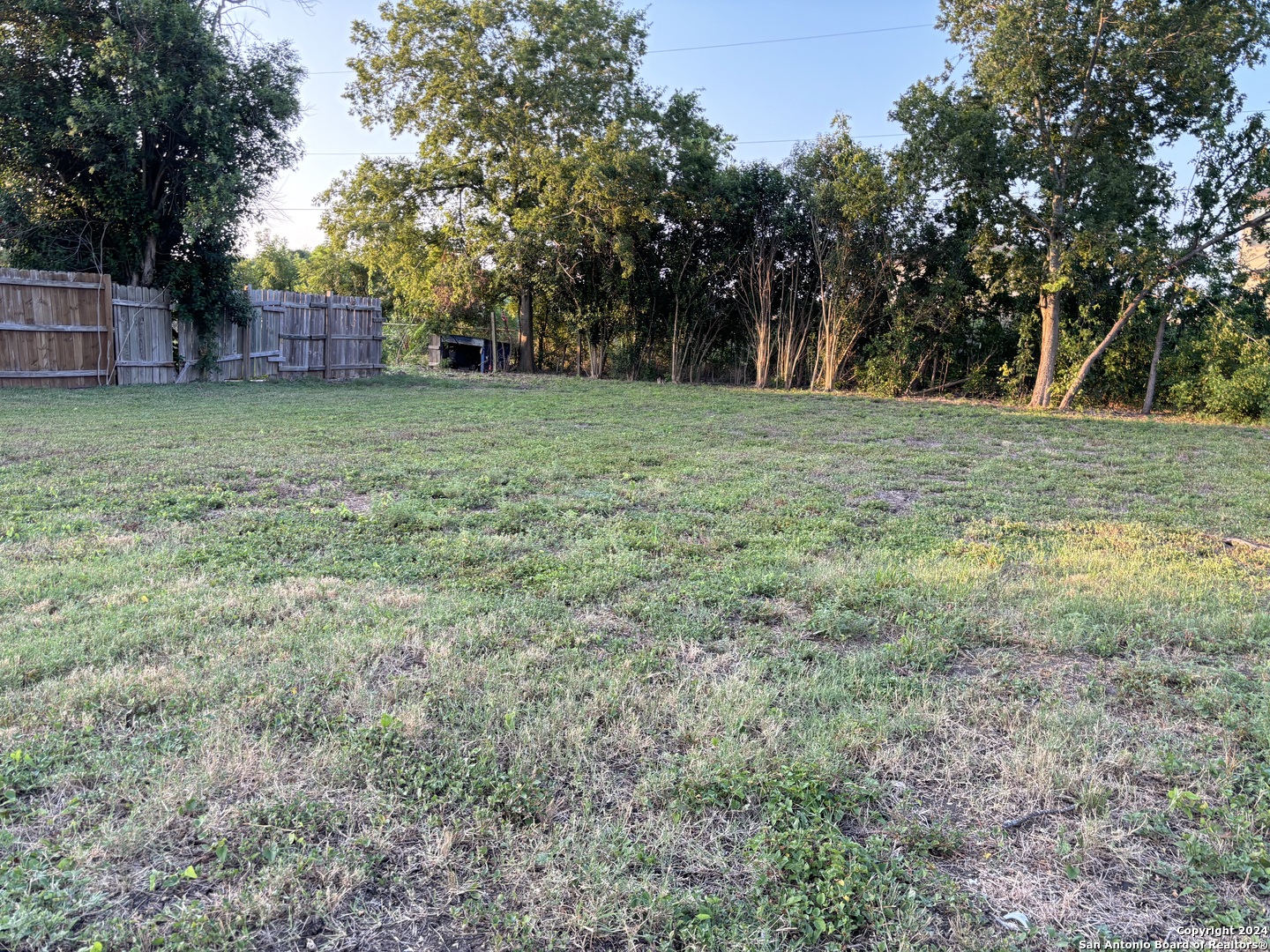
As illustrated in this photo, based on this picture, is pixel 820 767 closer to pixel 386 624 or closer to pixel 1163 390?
pixel 386 624

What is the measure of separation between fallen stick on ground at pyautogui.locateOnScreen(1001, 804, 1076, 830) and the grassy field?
1 centimetres

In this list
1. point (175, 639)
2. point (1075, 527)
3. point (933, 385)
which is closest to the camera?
point (175, 639)

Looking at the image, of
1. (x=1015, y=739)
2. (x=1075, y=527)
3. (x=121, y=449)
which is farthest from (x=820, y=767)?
(x=121, y=449)

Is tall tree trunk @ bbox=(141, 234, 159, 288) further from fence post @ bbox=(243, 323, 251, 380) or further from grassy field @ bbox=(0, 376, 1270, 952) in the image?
grassy field @ bbox=(0, 376, 1270, 952)

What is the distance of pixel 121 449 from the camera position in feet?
17.9

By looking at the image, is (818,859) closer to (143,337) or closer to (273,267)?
(143,337)

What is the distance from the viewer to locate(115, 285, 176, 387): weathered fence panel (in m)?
10.7

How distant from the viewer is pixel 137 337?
11.0 m

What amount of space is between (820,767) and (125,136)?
12.2 m

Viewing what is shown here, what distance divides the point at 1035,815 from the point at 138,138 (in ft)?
43.6

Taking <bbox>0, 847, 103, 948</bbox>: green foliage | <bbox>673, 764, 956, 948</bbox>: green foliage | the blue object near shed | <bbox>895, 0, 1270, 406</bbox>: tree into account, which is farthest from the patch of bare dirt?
the blue object near shed

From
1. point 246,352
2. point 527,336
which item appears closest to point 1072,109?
point 527,336

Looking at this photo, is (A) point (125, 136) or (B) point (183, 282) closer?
(A) point (125, 136)

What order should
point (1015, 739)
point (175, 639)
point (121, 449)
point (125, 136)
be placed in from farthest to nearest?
point (125, 136) → point (121, 449) → point (175, 639) → point (1015, 739)
